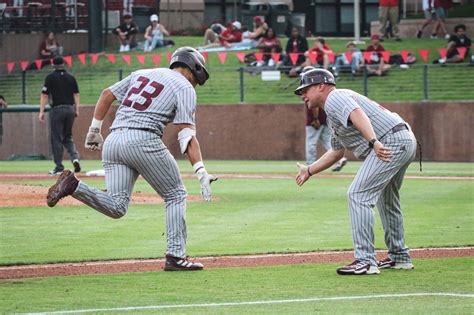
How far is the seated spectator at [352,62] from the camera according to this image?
31.7 metres

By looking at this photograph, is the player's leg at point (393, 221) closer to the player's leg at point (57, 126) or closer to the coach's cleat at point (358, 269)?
the coach's cleat at point (358, 269)

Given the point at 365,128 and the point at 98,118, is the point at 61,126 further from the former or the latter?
the point at 365,128

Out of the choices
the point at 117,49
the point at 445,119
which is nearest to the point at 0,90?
the point at 117,49

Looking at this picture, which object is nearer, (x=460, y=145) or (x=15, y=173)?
(x=15, y=173)

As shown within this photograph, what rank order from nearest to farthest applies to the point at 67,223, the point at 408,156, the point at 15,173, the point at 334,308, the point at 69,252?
the point at 334,308 → the point at 408,156 → the point at 69,252 → the point at 67,223 → the point at 15,173

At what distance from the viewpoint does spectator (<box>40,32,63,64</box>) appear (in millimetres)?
36094

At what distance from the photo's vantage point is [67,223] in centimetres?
1517

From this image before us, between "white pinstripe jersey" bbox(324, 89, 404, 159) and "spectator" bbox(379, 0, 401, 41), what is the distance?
26639 mm

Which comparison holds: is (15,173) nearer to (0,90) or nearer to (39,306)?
(0,90)

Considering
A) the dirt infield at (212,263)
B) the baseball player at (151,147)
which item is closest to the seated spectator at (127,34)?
the dirt infield at (212,263)

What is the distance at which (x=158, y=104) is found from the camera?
10625 mm

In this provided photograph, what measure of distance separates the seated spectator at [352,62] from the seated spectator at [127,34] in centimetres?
853

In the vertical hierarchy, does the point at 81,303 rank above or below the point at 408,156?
below

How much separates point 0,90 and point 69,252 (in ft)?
76.6
